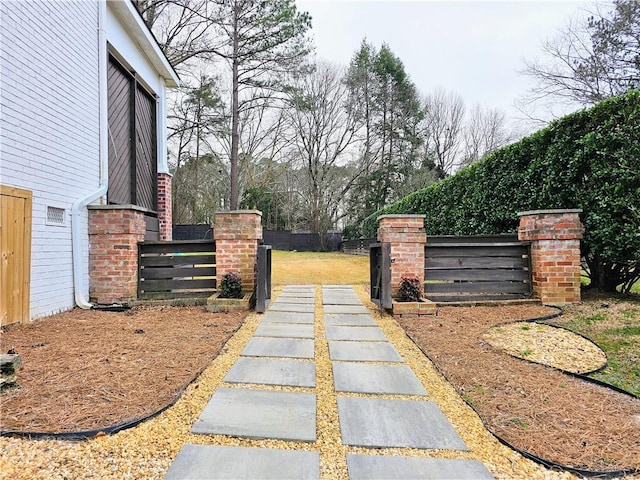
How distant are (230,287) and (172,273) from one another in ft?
3.17

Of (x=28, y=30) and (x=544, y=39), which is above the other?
(x=544, y=39)

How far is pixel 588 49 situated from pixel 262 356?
16.0 m

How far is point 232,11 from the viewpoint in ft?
36.7

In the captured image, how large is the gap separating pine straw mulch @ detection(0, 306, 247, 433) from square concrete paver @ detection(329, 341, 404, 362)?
3.42ft

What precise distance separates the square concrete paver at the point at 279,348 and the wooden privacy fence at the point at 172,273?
1951mm

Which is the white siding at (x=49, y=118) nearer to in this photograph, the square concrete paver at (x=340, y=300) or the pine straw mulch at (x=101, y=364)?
the pine straw mulch at (x=101, y=364)

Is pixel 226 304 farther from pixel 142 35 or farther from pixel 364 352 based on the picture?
pixel 142 35

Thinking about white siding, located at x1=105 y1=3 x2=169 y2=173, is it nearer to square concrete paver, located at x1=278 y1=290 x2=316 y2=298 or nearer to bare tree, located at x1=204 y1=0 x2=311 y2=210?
square concrete paver, located at x1=278 y1=290 x2=316 y2=298

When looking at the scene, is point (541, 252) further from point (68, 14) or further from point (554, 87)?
point (554, 87)

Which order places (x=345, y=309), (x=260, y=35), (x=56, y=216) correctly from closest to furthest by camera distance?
(x=56, y=216) < (x=345, y=309) < (x=260, y=35)

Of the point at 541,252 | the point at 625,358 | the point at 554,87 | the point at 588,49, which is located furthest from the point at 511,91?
the point at 625,358

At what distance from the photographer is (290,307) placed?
469cm

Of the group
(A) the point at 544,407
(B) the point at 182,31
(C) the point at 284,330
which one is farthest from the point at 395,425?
(B) the point at 182,31

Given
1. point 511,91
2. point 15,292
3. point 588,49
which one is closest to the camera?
point 15,292
